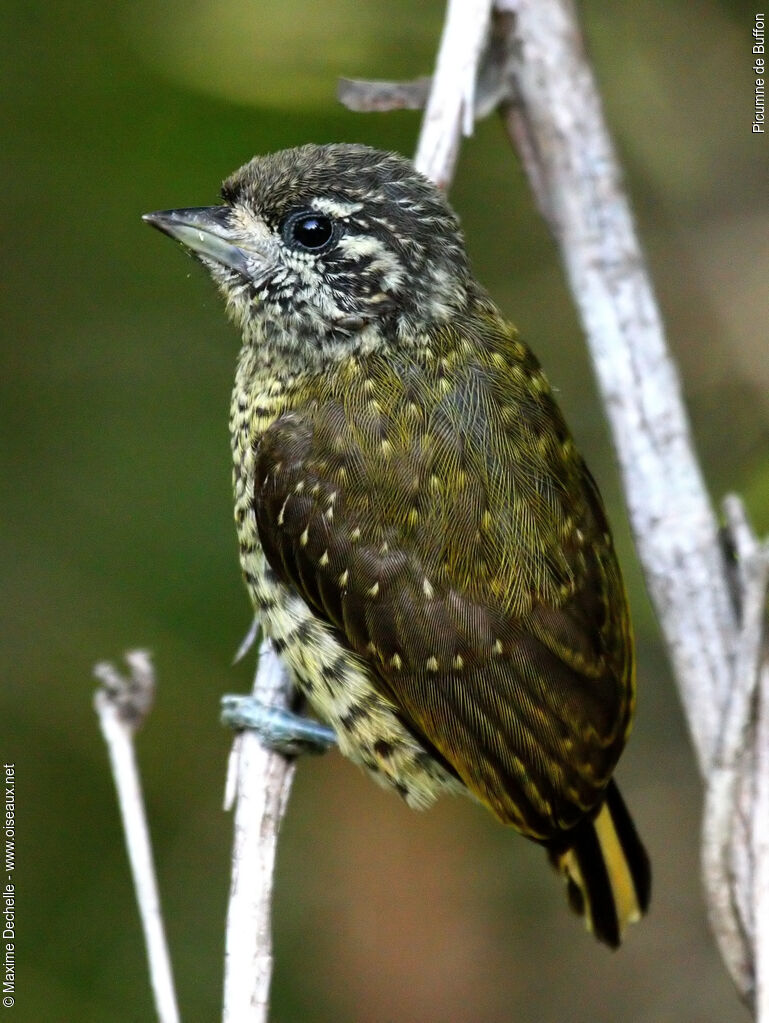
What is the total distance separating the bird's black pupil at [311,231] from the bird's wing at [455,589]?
32 cm

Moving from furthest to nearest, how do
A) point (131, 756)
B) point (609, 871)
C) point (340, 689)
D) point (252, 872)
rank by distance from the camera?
point (609, 871)
point (340, 689)
point (131, 756)
point (252, 872)

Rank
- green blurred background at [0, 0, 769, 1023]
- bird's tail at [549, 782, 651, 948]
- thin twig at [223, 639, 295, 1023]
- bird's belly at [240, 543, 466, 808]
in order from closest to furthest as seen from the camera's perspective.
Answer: thin twig at [223, 639, 295, 1023]
bird's belly at [240, 543, 466, 808]
bird's tail at [549, 782, 651, 948]
green blurred background at [0, 0, 769, 1023]

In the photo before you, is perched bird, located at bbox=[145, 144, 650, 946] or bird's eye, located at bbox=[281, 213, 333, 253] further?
bird's eye, located at bbox=[281, 213, 333, 253]

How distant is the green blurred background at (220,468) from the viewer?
368 cm

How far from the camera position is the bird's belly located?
2.77 meters

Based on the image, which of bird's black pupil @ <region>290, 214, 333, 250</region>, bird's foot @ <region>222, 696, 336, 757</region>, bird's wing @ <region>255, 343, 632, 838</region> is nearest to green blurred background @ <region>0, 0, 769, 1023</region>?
bird's black pupil @ <region>290, 214, 333, 250</region>

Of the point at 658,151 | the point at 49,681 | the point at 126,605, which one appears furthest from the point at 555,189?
the point at 49,681

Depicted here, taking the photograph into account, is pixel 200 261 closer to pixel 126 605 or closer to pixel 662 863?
pixel 126 605

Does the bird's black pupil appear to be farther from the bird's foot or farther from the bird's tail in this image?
the bird's tail

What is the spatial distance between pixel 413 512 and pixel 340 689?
40cm

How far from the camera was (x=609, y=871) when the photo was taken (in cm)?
297

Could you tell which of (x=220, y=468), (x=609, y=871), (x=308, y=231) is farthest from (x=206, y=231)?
(x=609, y=871)

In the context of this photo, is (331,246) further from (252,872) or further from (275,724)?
(252,872)

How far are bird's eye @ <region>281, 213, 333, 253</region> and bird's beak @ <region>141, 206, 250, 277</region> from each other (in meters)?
0.11
